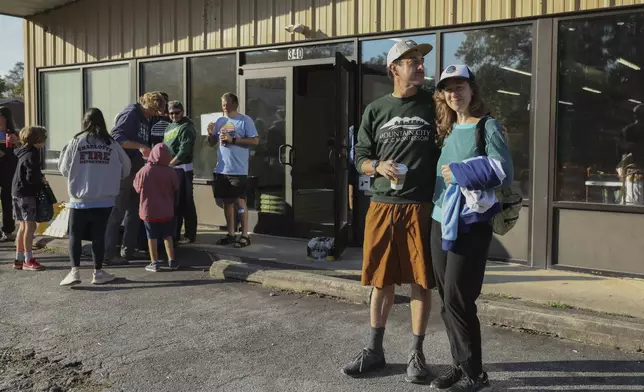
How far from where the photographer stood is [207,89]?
899cm

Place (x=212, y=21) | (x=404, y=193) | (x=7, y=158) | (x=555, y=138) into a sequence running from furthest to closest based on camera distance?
(x=212, y=21) < (x=7, y=158) < (x=555, y=138) < (x=404, y=193)

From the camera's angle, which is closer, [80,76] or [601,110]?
[601,110]

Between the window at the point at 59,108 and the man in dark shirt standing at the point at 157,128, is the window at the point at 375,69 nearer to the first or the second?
the man in dark shirt standing at the point at 157,128

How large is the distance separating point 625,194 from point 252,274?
12.3 feet

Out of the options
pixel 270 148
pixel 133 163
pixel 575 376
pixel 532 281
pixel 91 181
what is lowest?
pixel 575 376

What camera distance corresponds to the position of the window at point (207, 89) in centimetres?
874

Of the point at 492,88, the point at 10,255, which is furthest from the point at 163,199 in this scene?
the point at 492,88

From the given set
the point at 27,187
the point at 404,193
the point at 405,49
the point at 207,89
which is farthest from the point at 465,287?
the point at 207,89

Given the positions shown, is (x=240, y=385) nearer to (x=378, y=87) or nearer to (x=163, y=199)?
(x=163, y=199)

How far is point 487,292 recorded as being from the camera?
209 inches

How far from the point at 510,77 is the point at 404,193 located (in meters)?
3.44

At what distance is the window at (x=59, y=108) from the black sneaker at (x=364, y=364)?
8639 mm

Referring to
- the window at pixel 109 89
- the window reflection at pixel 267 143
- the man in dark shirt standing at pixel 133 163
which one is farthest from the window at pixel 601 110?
the window at pixel 109 89

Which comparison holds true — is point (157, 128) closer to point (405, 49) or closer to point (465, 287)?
point (405, 49)
